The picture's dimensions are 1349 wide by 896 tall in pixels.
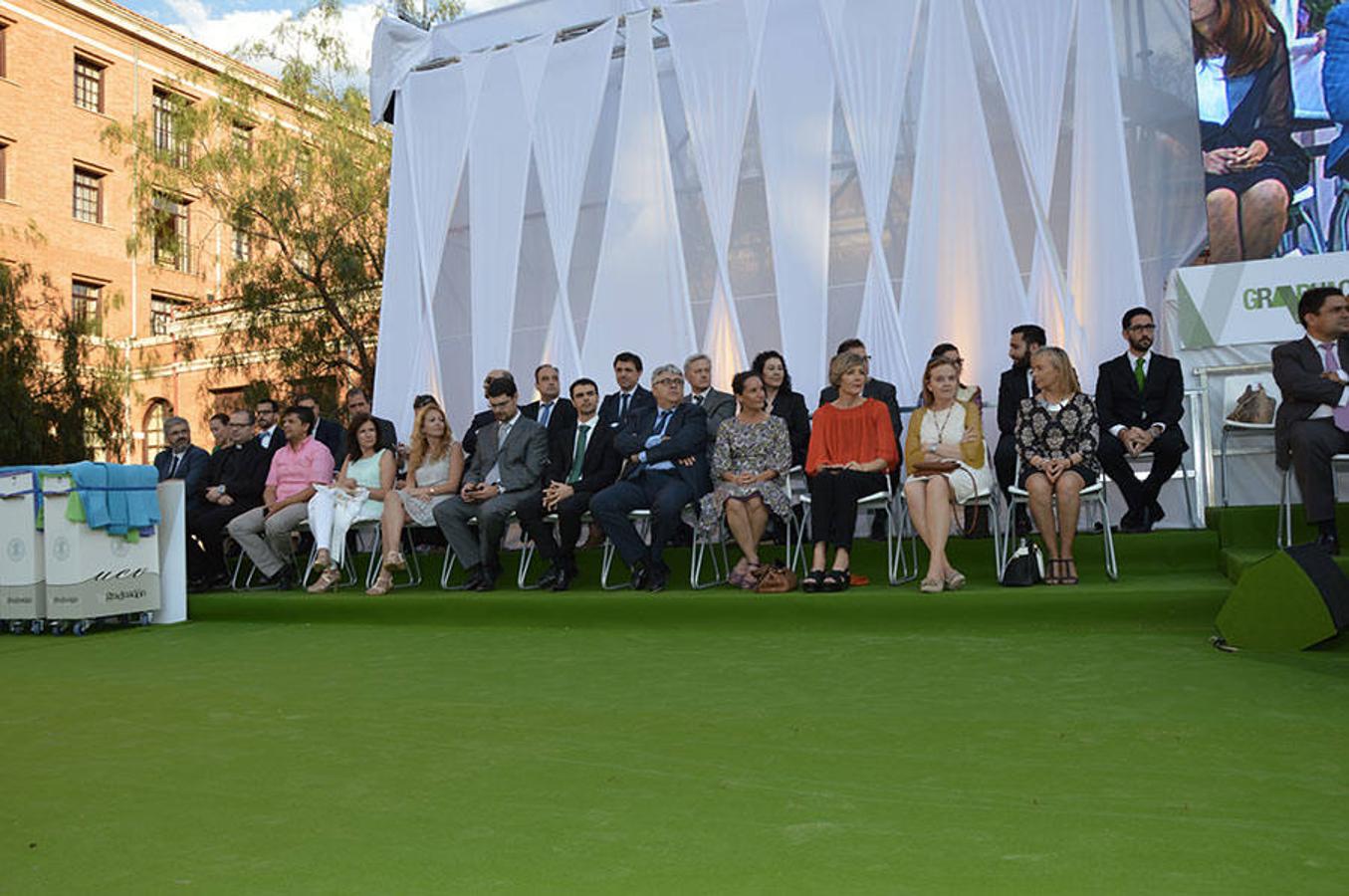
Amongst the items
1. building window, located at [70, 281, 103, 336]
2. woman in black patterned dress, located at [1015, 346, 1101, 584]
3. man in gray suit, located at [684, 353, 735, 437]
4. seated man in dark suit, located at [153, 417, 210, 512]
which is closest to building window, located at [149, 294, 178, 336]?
building window, located at [70, 281, 103, 336]

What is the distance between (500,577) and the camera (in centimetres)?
642

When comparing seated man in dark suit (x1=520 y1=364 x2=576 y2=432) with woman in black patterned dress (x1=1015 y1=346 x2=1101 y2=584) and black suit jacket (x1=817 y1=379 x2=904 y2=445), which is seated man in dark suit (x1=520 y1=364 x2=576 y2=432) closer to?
black suit jacket (x1=817 y1=379 x2=904 y2=445)

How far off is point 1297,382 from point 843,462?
1856mm

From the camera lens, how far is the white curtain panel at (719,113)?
7.48 m

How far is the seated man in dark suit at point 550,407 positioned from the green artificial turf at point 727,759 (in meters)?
1.93

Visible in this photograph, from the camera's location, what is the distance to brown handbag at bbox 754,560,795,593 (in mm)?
4953

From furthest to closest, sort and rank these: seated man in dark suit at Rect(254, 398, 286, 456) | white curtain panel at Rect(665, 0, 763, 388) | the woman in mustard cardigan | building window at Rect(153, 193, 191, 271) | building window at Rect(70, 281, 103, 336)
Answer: building window at Rect(70, 281, 103, 336) → building window at Rect(153, 193, 191, 271) → white curtain panel at Rect(665, 0, 763, 388) → seated man in dark suit at Rect(254, 398, 286, 456) → the woman in mustard cardigan

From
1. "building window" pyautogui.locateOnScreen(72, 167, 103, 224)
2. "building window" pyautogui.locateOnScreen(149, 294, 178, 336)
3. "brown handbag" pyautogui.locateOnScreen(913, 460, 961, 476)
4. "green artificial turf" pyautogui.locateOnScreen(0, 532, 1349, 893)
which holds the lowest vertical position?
"green artificial turf" pyautogui.locateOnScreen(0, 532, 1349, 893)

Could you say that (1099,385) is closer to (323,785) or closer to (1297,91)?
(1297,91)

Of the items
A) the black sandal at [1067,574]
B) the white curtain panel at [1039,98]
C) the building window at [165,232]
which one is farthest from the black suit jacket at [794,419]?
the building window at [165,232]

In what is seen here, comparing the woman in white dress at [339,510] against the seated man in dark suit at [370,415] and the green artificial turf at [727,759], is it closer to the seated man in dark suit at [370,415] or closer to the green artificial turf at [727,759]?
the seated man in dark suit at [370,415]

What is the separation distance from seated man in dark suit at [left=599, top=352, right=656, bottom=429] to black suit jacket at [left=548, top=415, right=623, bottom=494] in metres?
0.08

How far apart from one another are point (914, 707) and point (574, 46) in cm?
645

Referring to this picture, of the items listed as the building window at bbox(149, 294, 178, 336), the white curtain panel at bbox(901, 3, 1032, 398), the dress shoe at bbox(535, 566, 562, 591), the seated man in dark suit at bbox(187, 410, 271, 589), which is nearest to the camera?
the dress shoe at bbox(535, 566, 562, 591)
